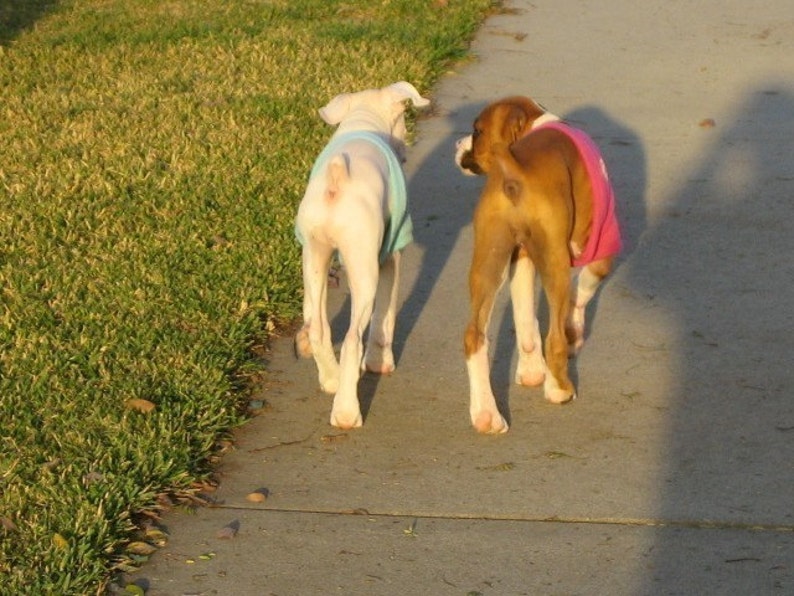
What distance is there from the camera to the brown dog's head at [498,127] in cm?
606

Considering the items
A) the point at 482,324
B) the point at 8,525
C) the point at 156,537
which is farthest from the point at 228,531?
the point at 482,324

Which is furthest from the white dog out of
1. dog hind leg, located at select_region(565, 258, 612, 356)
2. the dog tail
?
dog hind leg, located at select_region(565, 258, 612, 356)

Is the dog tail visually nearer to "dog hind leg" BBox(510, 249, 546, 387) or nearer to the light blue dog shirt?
the light blue dog shirt

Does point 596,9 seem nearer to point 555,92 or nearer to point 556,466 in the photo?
point 555,92

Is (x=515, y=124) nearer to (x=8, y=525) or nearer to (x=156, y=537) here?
(x=156, y=537)

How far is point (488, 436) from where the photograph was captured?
556 centimetres

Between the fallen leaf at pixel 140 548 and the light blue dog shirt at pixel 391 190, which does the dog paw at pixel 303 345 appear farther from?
the fallen leaf at pixel 140 548

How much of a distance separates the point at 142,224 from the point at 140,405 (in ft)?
7.41

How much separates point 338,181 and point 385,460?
1041mm

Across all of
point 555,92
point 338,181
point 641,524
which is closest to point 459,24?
point 555,92

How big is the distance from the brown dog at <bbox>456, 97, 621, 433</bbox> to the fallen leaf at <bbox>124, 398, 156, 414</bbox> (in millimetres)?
1216

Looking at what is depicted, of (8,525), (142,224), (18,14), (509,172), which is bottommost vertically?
(18,14)

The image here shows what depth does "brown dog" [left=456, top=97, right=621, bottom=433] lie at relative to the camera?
214 inches

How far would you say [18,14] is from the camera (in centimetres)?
1273
